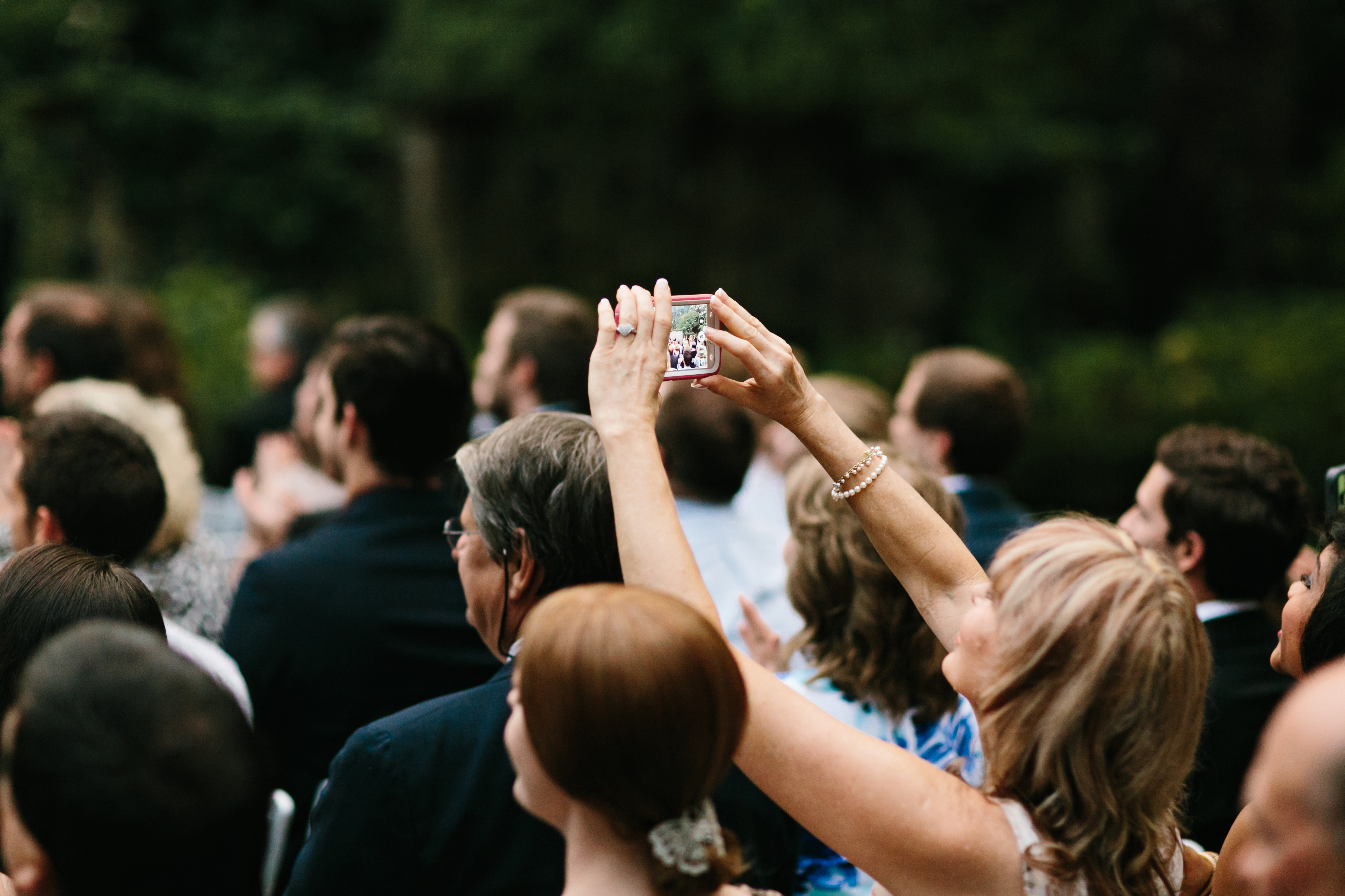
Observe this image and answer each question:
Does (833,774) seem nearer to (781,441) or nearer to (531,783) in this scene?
(531,783)

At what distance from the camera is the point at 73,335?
4.77m

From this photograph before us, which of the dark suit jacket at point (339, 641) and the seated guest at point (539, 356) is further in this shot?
the seated guest at point (539, 356)

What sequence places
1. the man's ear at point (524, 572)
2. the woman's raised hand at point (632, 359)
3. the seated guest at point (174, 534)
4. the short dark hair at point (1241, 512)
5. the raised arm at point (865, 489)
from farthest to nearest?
the seated guest at point (174, 534) → the short dark hair at point (1241, 512) → the man's ear at point (524, 572) → the raised arm at point (865, 489) → the woman's raised hand at point (632, 359)

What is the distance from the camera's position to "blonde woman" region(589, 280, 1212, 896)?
Result: 5.48ft

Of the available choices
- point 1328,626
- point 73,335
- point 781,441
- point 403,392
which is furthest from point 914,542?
point 73,335

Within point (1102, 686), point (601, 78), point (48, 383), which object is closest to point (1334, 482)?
point (1102, 686)

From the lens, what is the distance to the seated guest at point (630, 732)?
4.81 feet

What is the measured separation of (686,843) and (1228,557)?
2.12 meters

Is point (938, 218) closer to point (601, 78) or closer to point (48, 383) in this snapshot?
point (601, 78)

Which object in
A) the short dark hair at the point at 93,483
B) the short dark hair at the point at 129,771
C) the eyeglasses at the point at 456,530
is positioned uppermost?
the short dark hair at the point at 129,771

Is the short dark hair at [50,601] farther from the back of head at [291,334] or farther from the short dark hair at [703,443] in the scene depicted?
the back of head at [291,334]

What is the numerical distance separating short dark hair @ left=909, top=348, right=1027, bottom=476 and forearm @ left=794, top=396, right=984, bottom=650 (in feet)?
7.03

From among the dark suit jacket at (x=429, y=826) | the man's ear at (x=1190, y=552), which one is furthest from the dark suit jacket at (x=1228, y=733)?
the dark suit jacket at (x=429, y=826)

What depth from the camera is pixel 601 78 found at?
1217 cm
